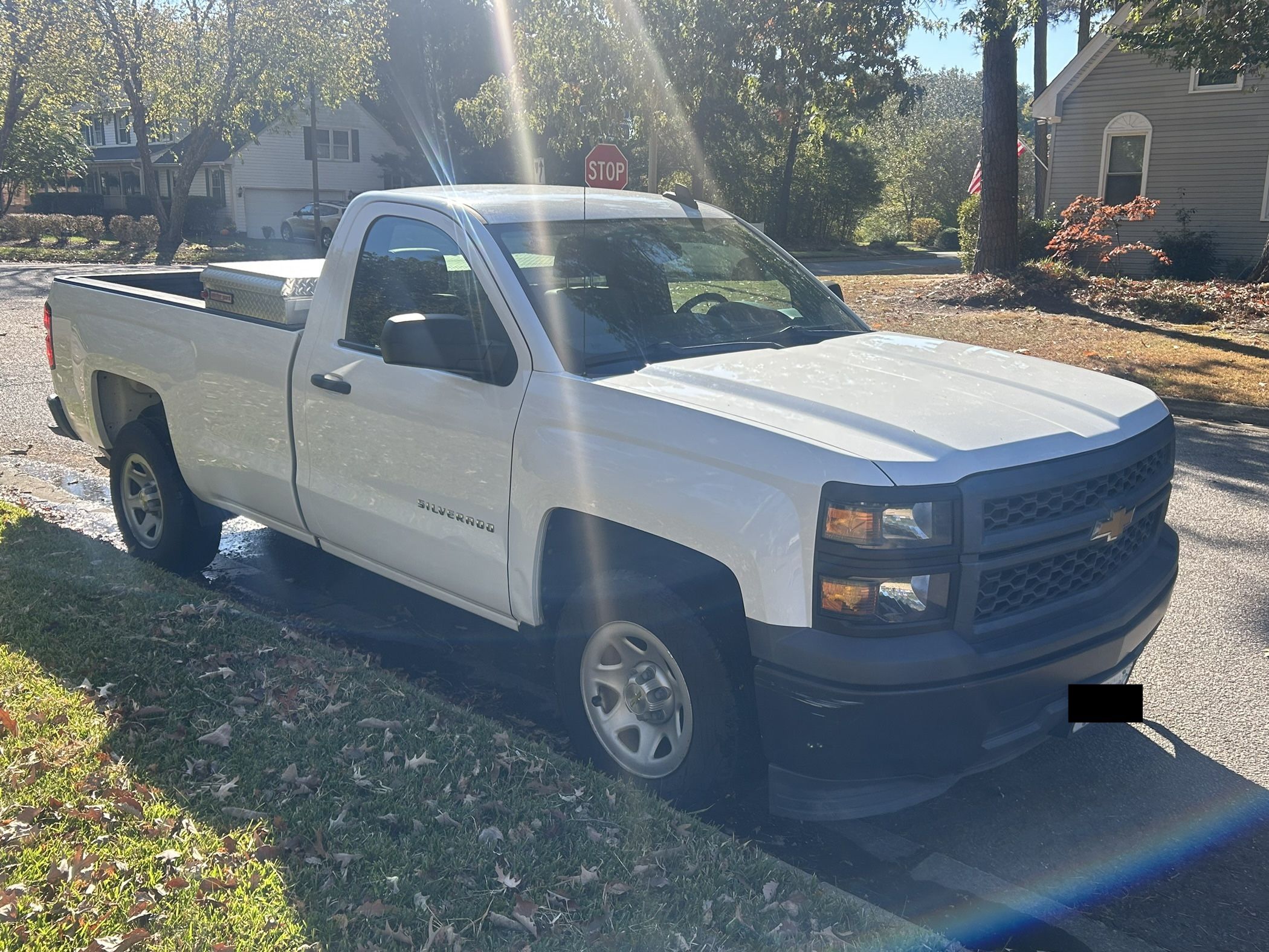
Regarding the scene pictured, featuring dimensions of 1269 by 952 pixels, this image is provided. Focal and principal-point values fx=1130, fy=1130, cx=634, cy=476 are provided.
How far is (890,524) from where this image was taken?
3143mm

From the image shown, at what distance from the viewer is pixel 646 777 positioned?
12.4ft

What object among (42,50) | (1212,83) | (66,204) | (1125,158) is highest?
(42,50)

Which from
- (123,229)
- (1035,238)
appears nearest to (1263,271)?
(1035,238)

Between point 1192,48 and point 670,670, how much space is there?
14425 mm

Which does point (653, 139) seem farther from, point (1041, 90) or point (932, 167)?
point (932, 167)

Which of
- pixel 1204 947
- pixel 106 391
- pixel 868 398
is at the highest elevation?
pixel 868 398

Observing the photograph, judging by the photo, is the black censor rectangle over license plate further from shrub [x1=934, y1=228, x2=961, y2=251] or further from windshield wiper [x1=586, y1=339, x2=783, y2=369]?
shrub [x1=934, y1=228, x2=961, y2=251]

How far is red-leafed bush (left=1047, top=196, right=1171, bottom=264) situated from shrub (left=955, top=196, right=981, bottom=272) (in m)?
2.37

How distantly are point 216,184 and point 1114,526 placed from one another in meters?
55.2

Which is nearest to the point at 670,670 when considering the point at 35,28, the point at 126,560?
the point at 126,560

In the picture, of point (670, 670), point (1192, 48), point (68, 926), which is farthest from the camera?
point (1192, 48)

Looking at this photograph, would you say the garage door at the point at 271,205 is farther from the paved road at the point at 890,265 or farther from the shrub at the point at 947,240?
the shrub at the point at 947,240

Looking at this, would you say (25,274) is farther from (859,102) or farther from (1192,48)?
(1192,48)

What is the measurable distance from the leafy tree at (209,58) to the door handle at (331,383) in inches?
1220
